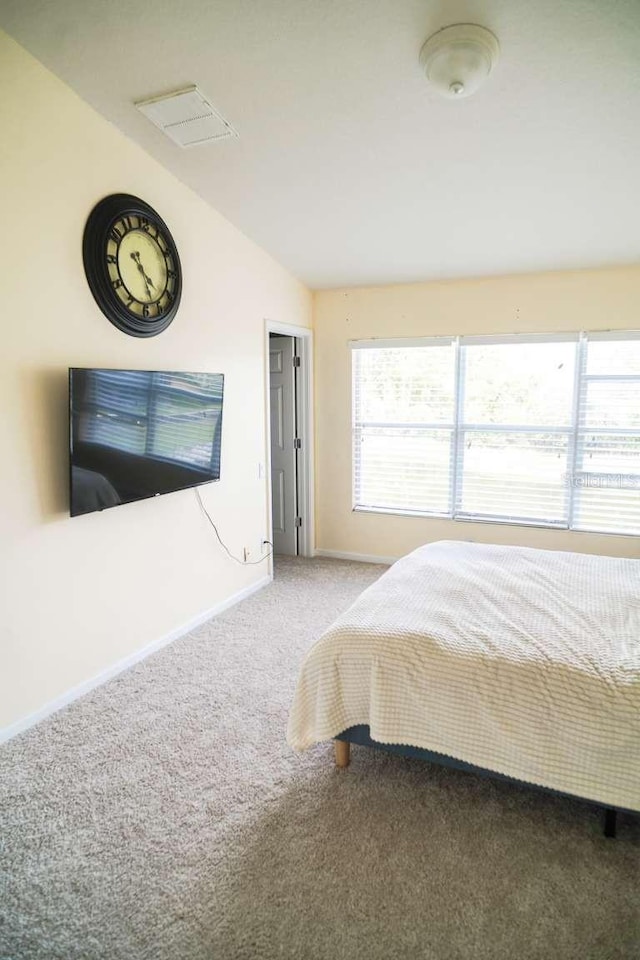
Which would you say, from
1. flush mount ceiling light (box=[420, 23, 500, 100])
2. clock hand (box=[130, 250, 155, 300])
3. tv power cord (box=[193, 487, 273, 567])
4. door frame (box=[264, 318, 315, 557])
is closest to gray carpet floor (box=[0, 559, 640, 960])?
tv power cord (box=[193, 487, 273, 567])

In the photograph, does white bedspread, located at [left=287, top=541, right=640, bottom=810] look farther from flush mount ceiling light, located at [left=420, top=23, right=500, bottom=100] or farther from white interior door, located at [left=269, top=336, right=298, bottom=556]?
white interior door, located at [left=269, top=336, right=298, bottom=556]

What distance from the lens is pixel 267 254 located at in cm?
405

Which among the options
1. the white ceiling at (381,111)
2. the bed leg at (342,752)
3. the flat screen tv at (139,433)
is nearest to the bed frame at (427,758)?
the bed leg at (342,752)

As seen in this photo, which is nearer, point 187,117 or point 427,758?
point 427,758

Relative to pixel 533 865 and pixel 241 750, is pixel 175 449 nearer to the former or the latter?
pixel 241 750

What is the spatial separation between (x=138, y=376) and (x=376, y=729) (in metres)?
2.04

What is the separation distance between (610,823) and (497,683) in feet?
2.04

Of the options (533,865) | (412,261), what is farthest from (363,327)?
(533,865)

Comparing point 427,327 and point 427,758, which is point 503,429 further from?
point 427,758

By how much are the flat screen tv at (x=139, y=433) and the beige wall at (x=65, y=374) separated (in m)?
0.12

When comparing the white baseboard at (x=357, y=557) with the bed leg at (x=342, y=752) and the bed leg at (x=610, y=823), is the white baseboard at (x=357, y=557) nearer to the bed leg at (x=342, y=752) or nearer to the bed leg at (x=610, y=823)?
the bed leg at (x=342, y=752)

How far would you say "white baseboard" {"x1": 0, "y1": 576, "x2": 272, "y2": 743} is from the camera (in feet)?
7.97

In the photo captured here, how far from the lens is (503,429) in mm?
4301

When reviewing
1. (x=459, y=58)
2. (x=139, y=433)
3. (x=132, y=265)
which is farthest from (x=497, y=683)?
(x=132, y=265)
